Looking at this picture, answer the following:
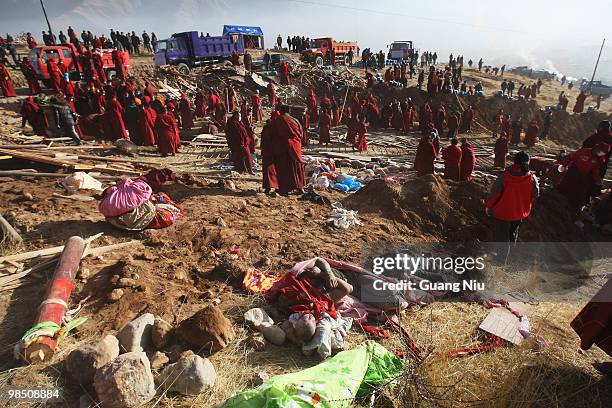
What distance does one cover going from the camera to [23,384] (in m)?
2.46

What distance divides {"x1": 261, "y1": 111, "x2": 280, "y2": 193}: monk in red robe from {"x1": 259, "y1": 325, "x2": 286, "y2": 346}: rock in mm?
4191

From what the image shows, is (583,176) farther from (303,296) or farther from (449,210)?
(303,296)

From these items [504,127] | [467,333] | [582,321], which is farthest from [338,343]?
[504,127]

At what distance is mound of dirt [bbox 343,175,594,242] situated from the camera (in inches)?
255

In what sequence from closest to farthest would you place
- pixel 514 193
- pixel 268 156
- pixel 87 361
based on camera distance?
1. pixel 87 361
2. pixel 514 193
3. pixel 268 156

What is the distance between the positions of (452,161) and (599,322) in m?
6.31

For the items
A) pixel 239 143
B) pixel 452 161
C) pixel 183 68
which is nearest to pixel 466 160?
pixel 452 161

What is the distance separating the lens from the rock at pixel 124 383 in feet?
7.38

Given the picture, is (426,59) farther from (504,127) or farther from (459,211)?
(459,211)

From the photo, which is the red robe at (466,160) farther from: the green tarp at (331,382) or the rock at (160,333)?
the rock at (160,333)

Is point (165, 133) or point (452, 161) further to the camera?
point (165, 133)

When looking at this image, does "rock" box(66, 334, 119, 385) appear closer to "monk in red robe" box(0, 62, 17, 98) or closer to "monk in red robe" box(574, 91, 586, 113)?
"monk in red robe" box(0, 62, 17, 98)

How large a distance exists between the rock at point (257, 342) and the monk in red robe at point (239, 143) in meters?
6.53

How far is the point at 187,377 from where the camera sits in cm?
250
